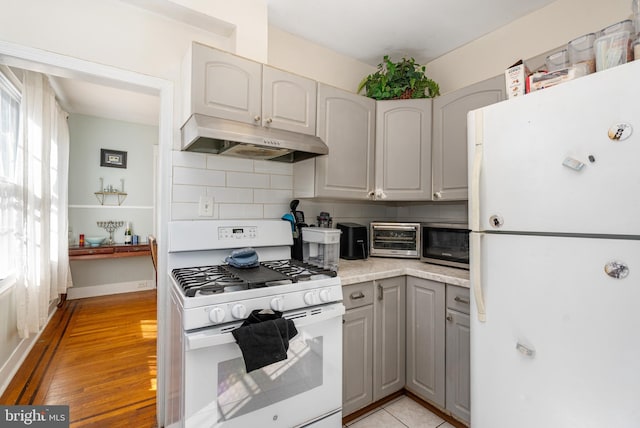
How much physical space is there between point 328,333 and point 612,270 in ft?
3.63

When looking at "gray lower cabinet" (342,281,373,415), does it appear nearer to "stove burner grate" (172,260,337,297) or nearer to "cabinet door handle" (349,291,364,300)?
"cabinet door handle" (349,291,364,300)

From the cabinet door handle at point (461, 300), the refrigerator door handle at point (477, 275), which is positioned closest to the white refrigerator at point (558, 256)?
the refrigerator door handle at point (477, 275)

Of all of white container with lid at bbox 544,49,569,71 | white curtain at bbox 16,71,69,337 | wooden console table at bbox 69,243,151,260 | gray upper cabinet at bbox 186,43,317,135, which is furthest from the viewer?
wooden console table at bbox 69,243,151,260

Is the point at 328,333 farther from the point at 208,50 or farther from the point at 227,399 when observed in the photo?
the point at 208,50

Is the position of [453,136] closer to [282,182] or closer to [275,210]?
[282,182]

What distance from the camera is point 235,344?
1.18m

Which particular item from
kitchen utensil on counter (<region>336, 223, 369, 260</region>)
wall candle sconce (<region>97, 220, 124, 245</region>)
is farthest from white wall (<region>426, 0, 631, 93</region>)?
wall candle sconce (<region>97, 220, 124, 245</region>)

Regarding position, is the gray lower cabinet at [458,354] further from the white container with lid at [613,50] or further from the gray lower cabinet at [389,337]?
the white container with lid at [613,50]

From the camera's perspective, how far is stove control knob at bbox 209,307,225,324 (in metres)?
1.14

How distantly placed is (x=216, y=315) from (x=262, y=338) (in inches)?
7.9

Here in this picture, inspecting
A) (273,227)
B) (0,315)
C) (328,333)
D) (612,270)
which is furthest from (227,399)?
(0,315)

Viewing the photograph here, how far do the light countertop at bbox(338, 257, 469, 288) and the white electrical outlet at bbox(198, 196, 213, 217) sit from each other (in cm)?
89

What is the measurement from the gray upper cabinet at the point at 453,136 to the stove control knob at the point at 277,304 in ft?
4.57

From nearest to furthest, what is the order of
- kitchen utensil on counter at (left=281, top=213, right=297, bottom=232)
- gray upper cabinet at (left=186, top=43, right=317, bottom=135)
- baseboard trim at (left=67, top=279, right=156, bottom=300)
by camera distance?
1. gray upper cabinet at (left=186, top=43, right=317, bottom=135)
2. kitchen utensil on counter at (left=281, top=213, right=297, bottom=232)
3. baseboard trim at (left=67, top=279, right=156, bottom=300)
